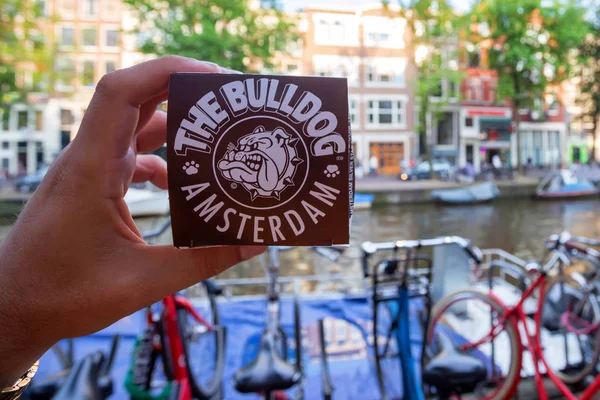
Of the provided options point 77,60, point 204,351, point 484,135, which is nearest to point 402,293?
point 204,351

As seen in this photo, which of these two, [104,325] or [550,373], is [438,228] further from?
[104,325]

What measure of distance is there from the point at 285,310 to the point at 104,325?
2390 millimetres

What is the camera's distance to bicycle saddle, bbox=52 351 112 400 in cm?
111

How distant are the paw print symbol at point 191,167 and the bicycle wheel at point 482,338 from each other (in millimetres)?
1249

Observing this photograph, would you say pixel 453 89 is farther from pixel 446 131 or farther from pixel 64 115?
pixel 64 115

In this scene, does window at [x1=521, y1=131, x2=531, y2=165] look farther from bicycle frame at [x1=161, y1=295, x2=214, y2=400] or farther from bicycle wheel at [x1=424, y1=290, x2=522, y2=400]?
bicycle frame at [x1=161, y1=295, x2=214, y2=400]

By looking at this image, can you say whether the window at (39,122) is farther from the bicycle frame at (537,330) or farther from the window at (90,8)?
the bicycle frame at (537,330)

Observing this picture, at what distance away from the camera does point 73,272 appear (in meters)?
0.47

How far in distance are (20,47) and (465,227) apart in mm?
6315

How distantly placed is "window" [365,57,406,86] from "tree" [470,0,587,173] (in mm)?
2508

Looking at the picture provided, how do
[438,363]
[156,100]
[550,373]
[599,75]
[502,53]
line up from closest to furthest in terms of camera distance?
[156,100] < [438,363] < [550,373] < [502,53] < [599,75]

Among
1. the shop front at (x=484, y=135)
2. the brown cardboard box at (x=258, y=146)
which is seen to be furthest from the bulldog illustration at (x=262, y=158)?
the shop front at (x=484, y=135)

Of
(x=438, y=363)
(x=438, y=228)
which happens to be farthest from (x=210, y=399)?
(x=438, y=228)

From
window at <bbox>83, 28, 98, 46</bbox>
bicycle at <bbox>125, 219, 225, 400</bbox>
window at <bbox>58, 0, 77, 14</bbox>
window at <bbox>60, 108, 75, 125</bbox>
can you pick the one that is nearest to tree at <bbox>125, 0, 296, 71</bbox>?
window at <bbox>83, 28, 98, 46</bbox>
